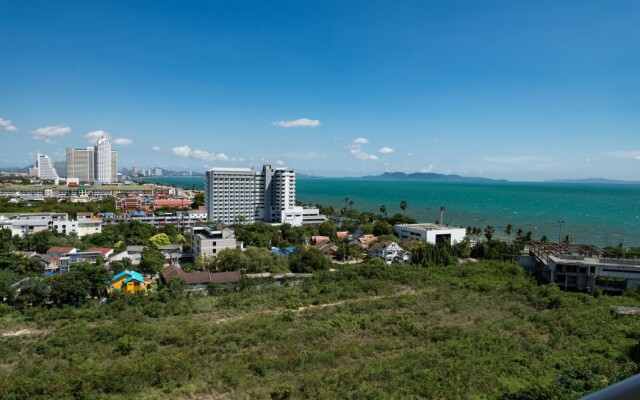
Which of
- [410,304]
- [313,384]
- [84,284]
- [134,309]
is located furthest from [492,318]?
[84,284]

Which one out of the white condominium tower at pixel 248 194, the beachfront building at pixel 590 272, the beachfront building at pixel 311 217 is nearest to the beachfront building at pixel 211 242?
the white condominium tower at pixel 248 194

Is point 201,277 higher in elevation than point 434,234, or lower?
lower

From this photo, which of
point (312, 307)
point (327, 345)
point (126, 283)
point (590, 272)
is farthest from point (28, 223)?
point (590, 272)

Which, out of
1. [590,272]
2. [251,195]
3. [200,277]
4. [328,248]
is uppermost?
[251,195]

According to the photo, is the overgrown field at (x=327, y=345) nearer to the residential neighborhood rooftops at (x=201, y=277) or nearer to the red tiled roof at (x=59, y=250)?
the residential neighborhood rooftops at (x=201, y=277)

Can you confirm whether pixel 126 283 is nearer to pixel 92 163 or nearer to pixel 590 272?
pixel 590 272

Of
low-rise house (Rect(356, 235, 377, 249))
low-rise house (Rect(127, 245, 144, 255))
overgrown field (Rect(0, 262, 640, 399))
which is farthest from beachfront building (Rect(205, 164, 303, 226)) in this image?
overgrown field (Rect(0, 262, 640, 399))

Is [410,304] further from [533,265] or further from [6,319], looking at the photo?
[6,319]
